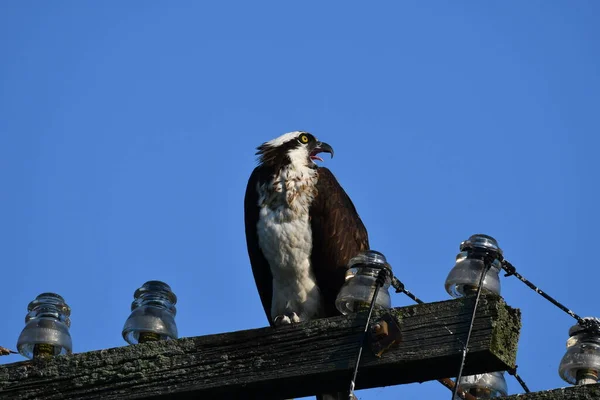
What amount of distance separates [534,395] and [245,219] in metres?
4.84

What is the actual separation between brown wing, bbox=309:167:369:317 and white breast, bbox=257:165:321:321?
5cm

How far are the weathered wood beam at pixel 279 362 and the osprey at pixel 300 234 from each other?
3.69 meters

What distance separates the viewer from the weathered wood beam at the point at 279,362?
3404mm

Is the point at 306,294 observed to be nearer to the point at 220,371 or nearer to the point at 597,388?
the point at 220,371

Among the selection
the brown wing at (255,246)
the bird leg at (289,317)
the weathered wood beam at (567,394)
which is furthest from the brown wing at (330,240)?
the weathered wood beam at (567,394)

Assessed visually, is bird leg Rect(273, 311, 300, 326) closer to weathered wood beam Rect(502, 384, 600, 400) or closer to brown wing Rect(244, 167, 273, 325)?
brown wing Rect(244, 167, 273, 325)

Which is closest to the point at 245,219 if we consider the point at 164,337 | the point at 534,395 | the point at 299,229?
the point at 299,229

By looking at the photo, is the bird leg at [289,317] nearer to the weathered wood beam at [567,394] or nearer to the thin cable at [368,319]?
the thin cable at [368,319]

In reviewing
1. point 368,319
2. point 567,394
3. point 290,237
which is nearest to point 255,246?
point 290,237

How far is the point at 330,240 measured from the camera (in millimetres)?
7523

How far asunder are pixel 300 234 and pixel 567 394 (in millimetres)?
4429

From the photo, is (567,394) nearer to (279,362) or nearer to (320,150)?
(279,362)

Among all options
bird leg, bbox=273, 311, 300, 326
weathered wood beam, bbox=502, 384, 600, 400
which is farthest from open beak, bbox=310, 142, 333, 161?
weathered wood beam, bbox=502, 384, 600, 400

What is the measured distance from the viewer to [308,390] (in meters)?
3.60
